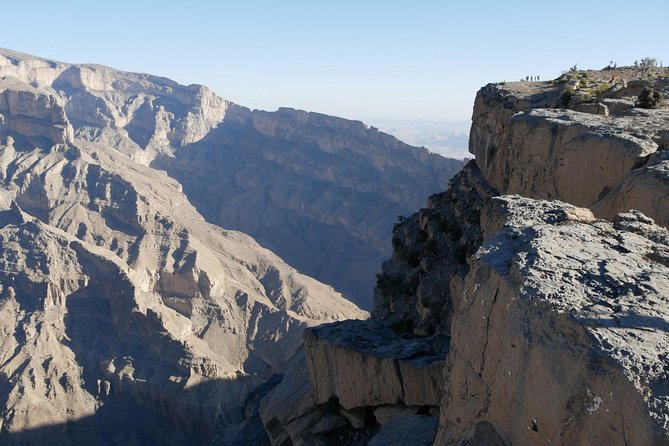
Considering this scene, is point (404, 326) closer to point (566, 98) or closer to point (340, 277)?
point (566, 98)

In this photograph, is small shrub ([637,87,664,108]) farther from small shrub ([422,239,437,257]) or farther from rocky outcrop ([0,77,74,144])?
rocky outcrop ([0,77,74,144])

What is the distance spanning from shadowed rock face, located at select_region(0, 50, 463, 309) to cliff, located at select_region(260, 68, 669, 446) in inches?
2171

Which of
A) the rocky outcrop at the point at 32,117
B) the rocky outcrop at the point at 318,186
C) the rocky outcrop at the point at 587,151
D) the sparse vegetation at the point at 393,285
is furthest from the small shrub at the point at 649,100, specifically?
the rocky outcrop at the point at 32,117

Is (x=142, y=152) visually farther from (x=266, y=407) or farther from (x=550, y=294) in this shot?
(x=550, y=294)

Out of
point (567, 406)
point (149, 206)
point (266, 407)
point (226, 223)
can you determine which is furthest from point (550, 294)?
point (226, 223)

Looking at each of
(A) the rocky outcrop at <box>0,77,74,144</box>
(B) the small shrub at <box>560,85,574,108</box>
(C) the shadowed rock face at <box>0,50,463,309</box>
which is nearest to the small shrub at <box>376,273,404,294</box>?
(B) the small shrub at <box>560,85,574,108</box>

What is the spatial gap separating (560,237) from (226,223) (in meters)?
95.3

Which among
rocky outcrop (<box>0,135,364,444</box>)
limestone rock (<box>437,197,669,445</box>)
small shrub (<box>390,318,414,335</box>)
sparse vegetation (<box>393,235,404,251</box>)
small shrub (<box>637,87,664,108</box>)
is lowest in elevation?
rocky outcrop (<box>0,135,364,444</box>)

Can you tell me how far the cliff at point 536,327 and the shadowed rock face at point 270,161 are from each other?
181 ft

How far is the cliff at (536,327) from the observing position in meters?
5.45

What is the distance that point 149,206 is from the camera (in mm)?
76188

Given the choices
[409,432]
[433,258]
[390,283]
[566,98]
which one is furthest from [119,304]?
[409,432]

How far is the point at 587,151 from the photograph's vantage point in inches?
557

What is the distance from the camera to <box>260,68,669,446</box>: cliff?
5.45 meters
